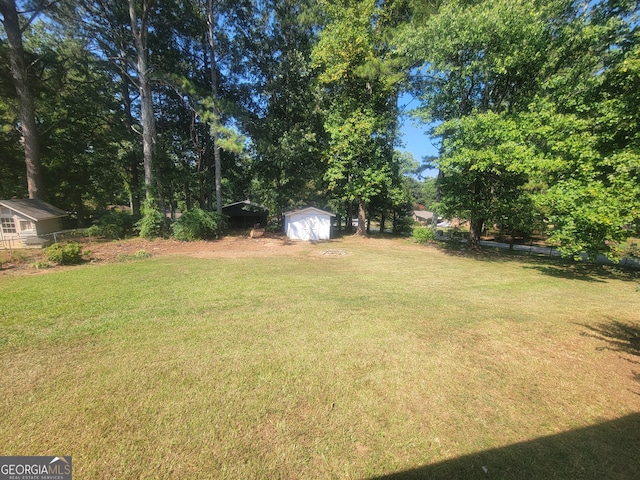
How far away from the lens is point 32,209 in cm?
1498

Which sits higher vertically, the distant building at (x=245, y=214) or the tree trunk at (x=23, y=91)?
the tree trunk at (x=23, y=91)

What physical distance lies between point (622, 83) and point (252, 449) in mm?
12755

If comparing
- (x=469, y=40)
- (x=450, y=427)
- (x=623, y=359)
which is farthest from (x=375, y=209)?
(x=450, y=427)

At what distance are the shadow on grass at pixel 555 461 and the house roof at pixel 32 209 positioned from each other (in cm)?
2190

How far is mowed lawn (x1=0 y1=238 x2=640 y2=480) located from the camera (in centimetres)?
256

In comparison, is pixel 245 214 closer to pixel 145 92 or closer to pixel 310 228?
pixel 310 228

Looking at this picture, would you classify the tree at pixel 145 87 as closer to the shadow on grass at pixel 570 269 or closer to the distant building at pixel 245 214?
the distant building at pixel 245 214

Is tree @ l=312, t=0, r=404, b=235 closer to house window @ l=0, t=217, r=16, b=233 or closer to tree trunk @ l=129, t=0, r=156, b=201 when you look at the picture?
tree trunk @ l=129, t=0, r=156, b=201

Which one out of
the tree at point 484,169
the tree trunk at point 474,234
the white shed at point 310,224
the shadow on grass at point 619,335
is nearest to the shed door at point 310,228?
the white shed at point 310,224

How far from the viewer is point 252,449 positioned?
2.63 m

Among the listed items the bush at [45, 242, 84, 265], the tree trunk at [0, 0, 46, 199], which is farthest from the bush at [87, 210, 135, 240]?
the bush at [45, 242, 84, 265]

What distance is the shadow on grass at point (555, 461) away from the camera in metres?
2.41

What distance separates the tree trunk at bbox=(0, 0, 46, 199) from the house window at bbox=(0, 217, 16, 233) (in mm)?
3821

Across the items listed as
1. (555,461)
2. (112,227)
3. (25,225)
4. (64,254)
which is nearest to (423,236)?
(555,461)
